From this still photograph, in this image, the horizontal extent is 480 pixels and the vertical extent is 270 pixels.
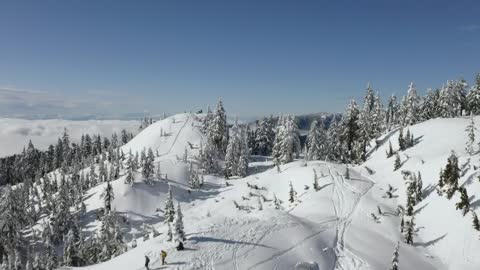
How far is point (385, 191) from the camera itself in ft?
182

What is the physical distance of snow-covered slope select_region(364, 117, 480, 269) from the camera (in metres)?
37.6

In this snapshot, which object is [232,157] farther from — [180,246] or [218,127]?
[180,246]

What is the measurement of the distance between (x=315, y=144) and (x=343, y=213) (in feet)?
150

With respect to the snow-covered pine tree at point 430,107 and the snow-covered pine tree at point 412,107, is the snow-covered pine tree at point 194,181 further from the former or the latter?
the snow-covered pine tree at point 430,107

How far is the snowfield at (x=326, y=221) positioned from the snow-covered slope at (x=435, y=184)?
0.11m

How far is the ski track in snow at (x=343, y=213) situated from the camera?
34.1 m

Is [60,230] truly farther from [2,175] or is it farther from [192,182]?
[2,175]

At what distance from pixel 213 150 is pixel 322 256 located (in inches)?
2575

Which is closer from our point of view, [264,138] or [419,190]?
[419,190]

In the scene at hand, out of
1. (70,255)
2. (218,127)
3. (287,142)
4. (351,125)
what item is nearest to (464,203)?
(351,125)

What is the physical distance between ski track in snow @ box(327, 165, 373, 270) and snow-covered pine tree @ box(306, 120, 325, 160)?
2365 centimetres

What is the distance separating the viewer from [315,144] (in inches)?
3625

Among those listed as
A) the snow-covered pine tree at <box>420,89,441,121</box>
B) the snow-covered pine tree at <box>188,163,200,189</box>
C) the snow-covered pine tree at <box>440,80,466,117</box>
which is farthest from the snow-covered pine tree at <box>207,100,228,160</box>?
the snow-covered pine tree at <box>440,80,466,117</box>

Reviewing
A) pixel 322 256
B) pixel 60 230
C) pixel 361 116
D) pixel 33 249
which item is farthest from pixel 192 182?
pixel 322 256
